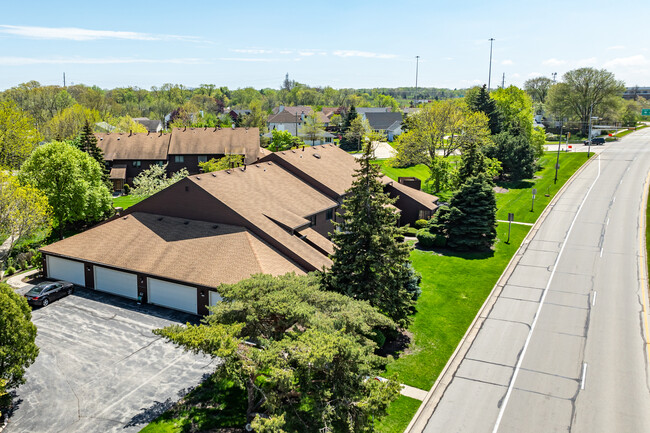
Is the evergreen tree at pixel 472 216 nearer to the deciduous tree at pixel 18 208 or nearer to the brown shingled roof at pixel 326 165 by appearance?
the brown shingled roof at pixel 326 165

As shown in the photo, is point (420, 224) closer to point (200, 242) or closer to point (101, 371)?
point (200, 242)

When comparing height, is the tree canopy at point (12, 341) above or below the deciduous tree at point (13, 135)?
below

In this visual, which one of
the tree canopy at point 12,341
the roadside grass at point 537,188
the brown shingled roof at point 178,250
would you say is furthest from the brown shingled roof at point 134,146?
the tree canopy at point 12,341

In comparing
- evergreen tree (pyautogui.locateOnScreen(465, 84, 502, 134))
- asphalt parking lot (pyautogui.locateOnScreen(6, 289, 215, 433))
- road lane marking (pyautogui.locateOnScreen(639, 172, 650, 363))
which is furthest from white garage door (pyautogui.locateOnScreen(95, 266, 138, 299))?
evergreen tree (pyautogui.locateOnScreen(465, 84, 502, 134))

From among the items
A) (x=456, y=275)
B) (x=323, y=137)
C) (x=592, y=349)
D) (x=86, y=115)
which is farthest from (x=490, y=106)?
(x=86, y=115)

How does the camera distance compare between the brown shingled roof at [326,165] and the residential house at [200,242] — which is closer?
the residential house at [200,242]

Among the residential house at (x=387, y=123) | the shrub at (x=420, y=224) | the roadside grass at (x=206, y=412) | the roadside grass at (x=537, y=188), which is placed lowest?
the roadside grass at (x=206, y=412)

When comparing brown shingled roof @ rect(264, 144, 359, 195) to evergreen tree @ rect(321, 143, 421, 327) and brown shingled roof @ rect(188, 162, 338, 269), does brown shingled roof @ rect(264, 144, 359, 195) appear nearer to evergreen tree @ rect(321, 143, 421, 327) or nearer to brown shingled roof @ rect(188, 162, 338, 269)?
brown shingled roof @ rect(188, 162, 338, 269)

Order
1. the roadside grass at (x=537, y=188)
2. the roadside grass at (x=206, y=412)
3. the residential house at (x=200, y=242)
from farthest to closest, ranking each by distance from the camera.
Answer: the roadside grass at (x=537, y=188), the residential house at (x=200, y=242), the roadside grass at (x=206, y=412)

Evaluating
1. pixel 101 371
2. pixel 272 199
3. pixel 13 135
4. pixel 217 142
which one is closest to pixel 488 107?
pixel 217 142
